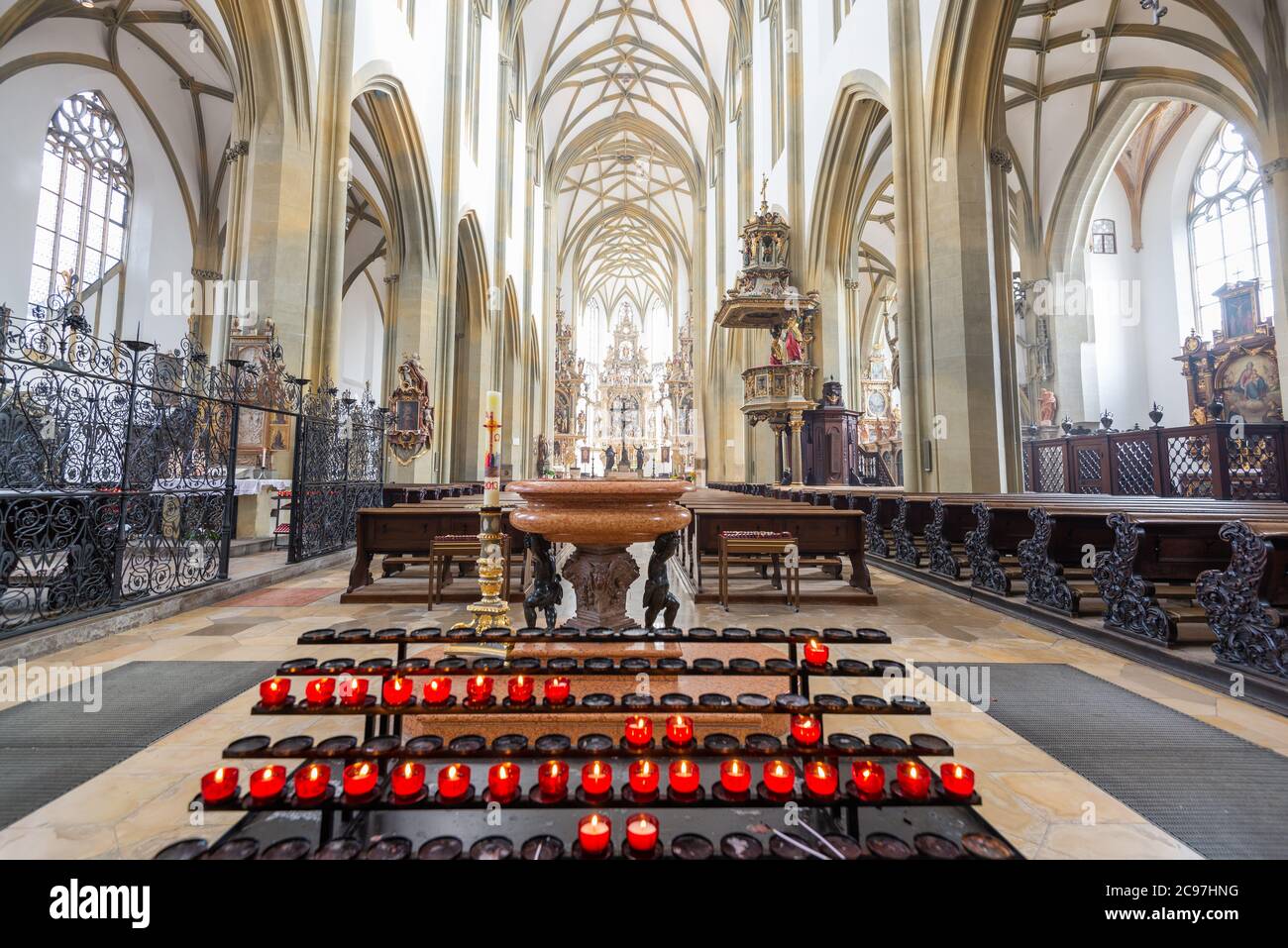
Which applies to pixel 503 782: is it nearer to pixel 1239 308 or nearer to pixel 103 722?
pixel 103 722

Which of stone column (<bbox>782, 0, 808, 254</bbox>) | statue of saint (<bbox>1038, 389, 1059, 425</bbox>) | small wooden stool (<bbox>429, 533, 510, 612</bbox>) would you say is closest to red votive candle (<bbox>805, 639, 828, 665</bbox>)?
small wooden stool (<bbox>429, 533, 510, 612</bbox>)

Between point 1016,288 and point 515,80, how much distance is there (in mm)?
16693

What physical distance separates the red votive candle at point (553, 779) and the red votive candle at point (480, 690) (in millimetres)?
311

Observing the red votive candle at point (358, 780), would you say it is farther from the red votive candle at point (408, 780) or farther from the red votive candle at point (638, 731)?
the red votive candle at point (638, 731)

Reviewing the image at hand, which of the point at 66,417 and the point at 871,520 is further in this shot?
the point at 871,520

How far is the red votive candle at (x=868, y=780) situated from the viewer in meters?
1.26

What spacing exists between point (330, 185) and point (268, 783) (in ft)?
28.5

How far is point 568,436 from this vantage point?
89.7 feet

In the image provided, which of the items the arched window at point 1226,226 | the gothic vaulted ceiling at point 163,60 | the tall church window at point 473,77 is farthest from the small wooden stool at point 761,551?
the arched window at point 1226,226

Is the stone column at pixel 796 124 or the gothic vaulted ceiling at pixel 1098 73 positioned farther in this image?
the stone column at pixel 796 124

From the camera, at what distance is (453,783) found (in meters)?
1.23

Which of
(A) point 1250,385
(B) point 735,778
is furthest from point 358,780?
(A) point 1250,385

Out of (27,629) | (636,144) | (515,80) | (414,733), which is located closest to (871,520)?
(414,733)
